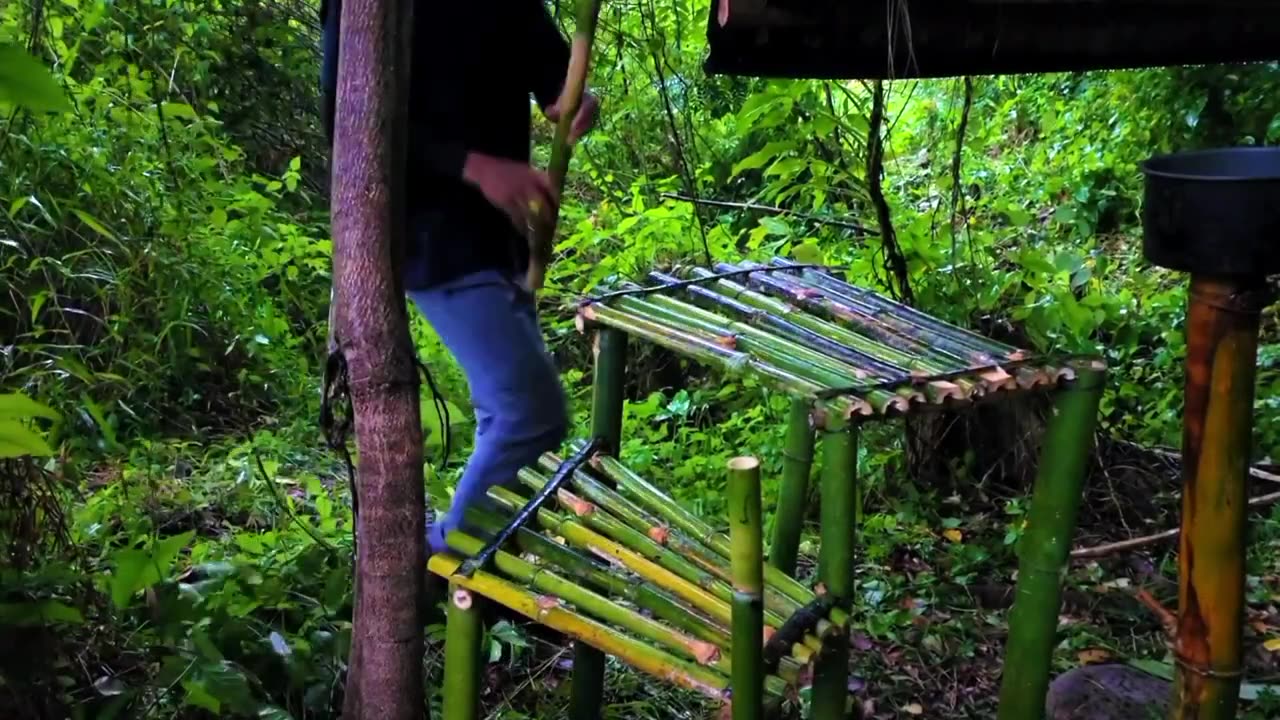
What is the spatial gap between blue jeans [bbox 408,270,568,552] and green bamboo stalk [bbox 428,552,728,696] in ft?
1.92

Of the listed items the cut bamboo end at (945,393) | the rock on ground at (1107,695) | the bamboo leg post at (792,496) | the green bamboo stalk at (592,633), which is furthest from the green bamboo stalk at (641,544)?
the rock on ground at (1107,695)

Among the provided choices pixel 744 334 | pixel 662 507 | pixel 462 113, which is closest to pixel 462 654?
pixel 662 507

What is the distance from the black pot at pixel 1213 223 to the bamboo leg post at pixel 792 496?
0.59m

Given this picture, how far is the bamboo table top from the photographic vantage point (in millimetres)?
1356

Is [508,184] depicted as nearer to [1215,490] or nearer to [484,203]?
[484,203]

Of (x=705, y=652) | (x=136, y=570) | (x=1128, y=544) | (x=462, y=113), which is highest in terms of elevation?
(x=462, y=113)

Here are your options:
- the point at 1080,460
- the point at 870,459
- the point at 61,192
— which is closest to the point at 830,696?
the point at 1080,460

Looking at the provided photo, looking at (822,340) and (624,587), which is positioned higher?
(822,340)

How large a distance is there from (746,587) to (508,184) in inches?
36.6

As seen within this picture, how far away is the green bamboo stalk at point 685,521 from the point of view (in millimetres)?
1361

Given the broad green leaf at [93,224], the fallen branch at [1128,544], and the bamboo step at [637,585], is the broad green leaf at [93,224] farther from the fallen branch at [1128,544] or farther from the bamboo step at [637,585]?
the fallen branch at [1128,544]

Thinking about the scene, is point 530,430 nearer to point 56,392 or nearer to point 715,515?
point 715,515

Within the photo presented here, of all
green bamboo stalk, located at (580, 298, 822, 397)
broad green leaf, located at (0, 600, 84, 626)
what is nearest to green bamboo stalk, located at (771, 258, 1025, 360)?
green bamboo stalk, located at (580, 298, 822, 397)

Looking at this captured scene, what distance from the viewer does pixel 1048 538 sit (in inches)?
55.8
